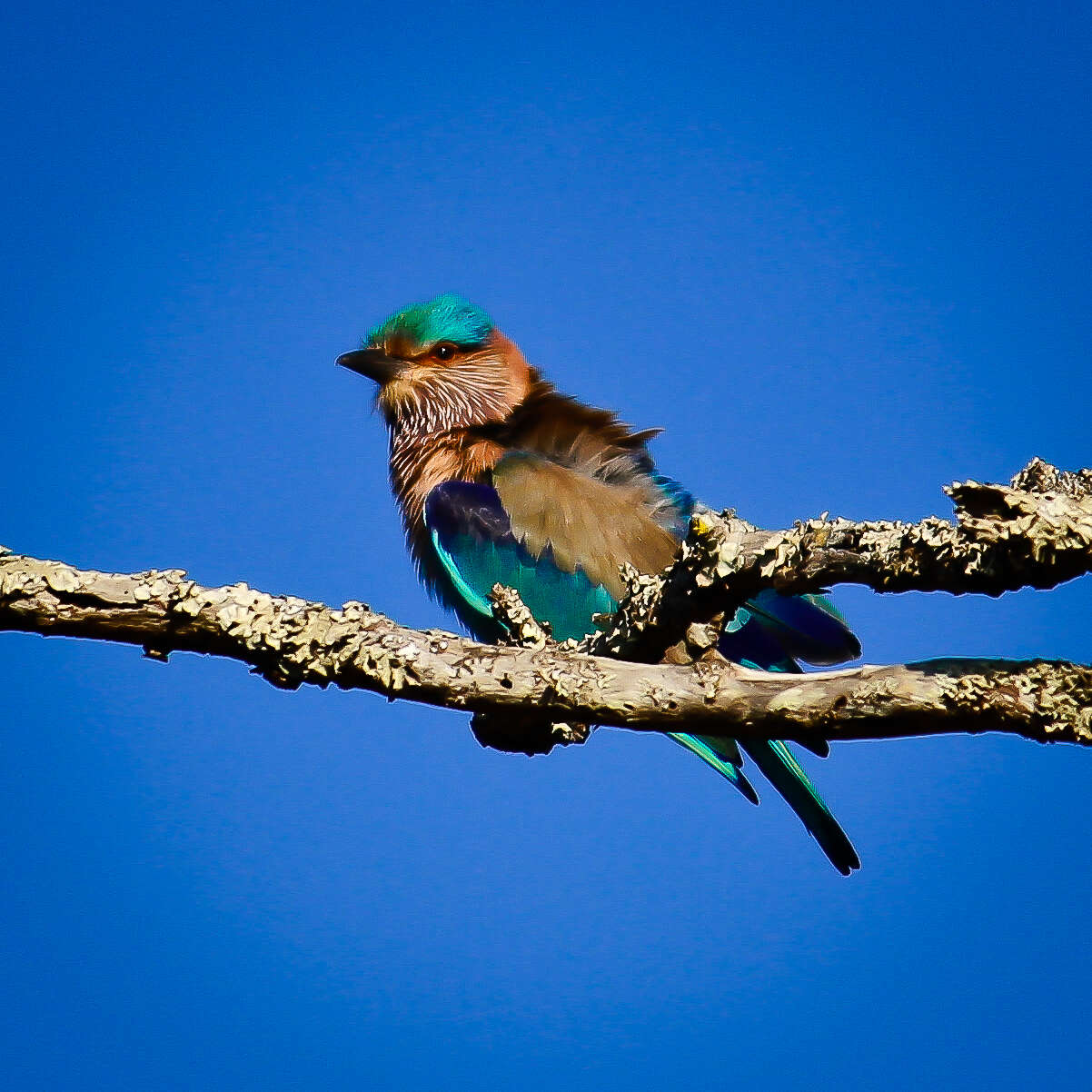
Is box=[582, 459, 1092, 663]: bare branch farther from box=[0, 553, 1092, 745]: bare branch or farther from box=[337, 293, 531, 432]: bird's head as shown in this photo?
box=[337, 293, 531, 432]: bird's head

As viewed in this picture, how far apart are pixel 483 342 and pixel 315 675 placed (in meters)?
4.57

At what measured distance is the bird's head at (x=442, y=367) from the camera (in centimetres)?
700

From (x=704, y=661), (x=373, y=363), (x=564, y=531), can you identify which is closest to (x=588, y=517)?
(x=564, y=531)

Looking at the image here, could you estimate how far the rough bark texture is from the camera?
9.02 feet

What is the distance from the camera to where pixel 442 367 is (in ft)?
23.5

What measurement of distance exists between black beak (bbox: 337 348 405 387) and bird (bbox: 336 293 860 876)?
0.48 meters

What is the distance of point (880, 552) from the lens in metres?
2.87

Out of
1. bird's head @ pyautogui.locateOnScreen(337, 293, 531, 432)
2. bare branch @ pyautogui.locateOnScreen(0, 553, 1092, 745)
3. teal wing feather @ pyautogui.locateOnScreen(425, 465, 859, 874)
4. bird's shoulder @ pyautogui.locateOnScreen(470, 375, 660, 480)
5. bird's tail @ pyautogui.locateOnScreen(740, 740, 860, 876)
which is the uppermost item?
bird's head @ pyautogui.locateOnScreen(337, 293, 531, 432)

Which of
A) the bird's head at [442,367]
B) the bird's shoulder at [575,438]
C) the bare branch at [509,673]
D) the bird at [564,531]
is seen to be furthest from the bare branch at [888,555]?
the bird's head at [442,367]

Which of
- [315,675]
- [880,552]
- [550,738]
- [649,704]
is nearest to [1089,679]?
[880,552]

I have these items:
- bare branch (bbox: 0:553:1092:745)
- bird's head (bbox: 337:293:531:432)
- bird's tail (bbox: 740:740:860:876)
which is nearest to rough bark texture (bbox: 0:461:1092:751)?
bare branch (bbox: 0:553:1092:745)

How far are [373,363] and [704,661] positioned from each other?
15.5 feet

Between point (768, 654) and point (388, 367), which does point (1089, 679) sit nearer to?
point (768, 654)

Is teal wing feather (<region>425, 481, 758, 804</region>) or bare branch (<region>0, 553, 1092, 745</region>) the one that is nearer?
bare branch (<region>0, 553, 1092, 745</region>)
